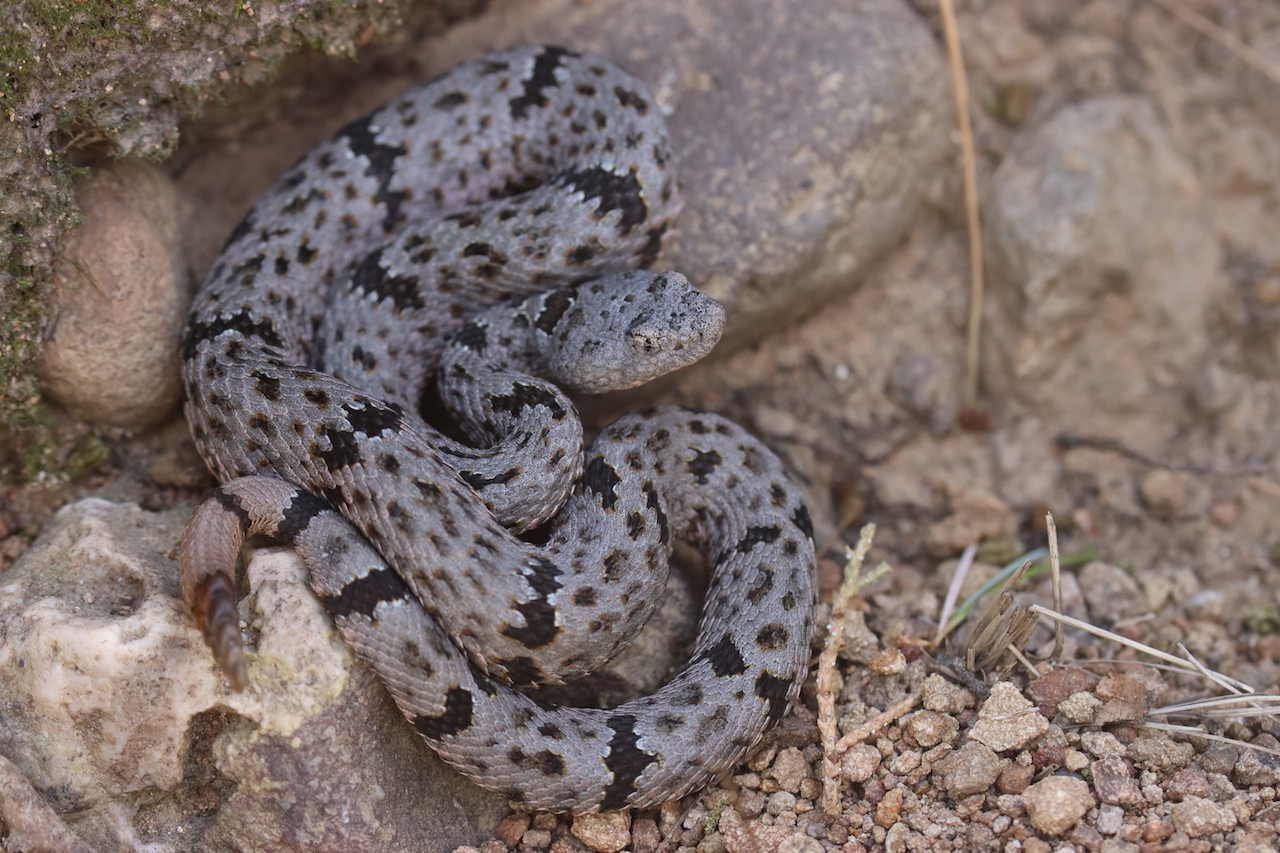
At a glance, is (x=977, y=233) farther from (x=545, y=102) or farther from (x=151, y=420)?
(x=151, y=420)

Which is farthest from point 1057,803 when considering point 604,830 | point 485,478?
point 485,478

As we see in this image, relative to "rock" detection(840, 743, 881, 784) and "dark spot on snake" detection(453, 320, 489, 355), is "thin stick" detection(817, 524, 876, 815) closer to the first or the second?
"rock" detection(840, 743, 881, 784)

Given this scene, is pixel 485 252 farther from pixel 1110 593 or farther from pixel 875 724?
pixel 1110 593

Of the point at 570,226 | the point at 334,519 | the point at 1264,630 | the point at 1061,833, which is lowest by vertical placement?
the point at 1264,630

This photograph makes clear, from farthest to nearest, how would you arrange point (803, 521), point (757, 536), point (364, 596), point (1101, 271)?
point (1101, 271) < point (803, 521) < point (757, 536) < point (364, 596)

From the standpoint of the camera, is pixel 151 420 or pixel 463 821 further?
pixel 151 420

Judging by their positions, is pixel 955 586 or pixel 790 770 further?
pixel 955 586

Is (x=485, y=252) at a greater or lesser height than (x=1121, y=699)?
greater

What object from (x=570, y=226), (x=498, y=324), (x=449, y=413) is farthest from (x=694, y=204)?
(x=449, y=413)
